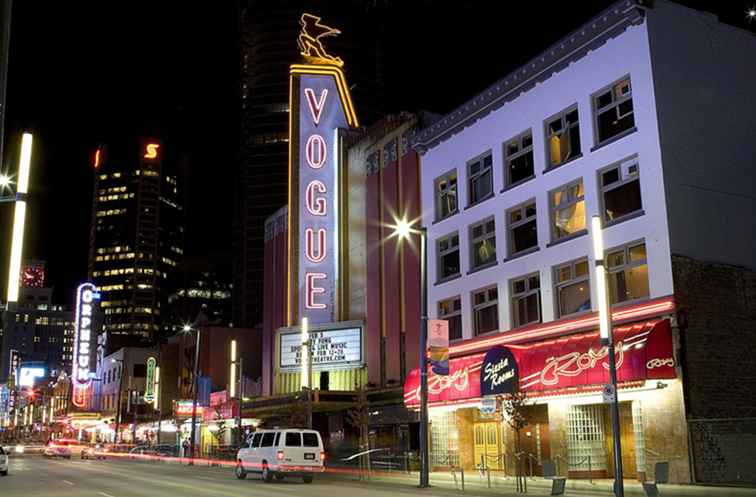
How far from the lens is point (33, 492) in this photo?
2508 cm

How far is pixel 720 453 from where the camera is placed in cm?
2495

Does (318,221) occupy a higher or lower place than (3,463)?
higher

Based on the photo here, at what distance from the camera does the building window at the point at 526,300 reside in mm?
33031

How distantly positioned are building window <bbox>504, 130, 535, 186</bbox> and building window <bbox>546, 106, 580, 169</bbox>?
1.12m

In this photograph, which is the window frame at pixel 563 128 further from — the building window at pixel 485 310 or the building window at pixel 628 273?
the building window at pixel 485 310

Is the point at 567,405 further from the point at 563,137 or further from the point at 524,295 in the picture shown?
the point at 563,137

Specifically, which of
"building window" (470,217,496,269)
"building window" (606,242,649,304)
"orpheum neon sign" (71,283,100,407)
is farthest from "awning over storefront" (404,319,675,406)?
"orpheum neon sign" (71,283,100,407)

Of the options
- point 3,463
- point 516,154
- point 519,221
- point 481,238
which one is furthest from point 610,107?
point 3,463

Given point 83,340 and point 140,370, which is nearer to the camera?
point 140,370

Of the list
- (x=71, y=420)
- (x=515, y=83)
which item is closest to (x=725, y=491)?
(x=515, y=83)

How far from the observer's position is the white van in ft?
99.4

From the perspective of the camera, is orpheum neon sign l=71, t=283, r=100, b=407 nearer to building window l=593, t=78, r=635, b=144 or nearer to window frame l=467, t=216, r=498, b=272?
window frame l=467, t=216, r=498, b=272

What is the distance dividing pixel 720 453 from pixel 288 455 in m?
14.9

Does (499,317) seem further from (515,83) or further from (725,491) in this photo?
(725,491)
